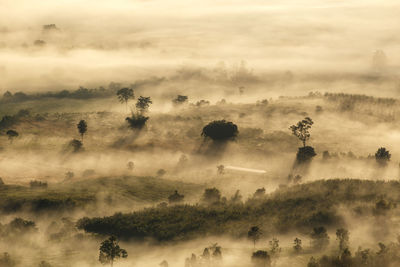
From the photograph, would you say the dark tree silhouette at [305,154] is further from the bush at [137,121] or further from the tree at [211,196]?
the bush at [137,121]

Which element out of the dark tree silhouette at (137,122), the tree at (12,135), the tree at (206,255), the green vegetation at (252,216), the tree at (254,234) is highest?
the dark tree silhouette at (137,122)

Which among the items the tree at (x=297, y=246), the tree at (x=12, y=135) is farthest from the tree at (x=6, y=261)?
the tree at (x=12, y=135)

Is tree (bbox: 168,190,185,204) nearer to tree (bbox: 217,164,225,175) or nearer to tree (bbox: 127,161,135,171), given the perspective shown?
tree (bbox: 217,164,225,175)

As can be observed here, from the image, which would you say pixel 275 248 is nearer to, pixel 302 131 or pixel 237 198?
pixel 237 198

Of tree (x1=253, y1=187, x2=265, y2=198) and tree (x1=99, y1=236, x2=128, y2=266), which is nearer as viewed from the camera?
tree (x1=99, y1=236, x2=128, y2=266)

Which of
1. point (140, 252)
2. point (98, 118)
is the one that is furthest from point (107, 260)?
point (98, 118)

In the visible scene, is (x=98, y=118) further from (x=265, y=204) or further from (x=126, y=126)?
(x=265, y=204)

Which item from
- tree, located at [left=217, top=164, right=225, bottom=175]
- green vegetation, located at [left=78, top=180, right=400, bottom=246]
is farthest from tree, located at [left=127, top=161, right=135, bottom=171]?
green vegetation, located at [left=78, top=180, right=400, bottom=246]
